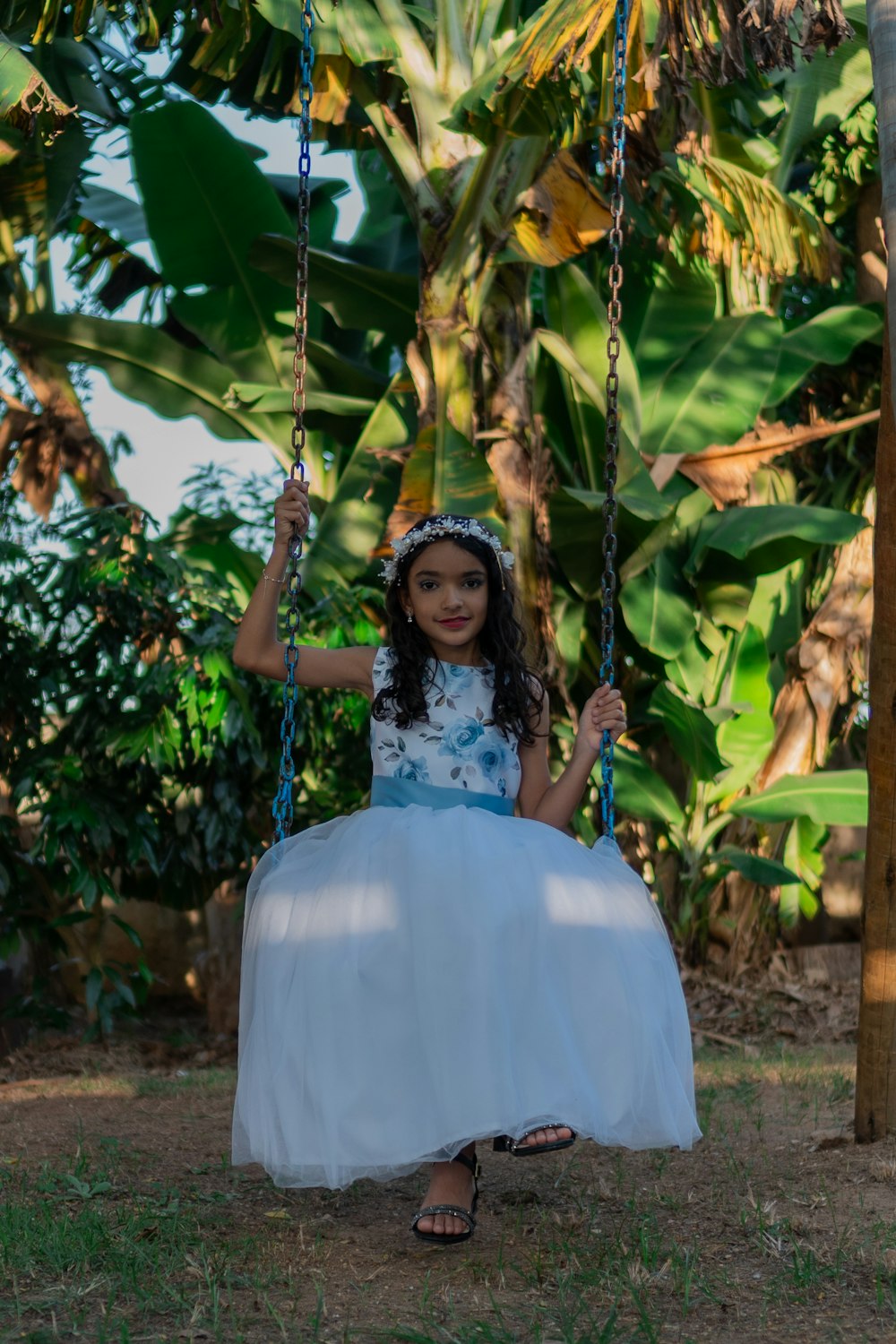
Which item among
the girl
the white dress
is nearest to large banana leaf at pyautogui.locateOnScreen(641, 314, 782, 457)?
the girl

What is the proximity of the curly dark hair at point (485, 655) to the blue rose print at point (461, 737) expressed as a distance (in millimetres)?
58

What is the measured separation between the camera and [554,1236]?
2.87 metres

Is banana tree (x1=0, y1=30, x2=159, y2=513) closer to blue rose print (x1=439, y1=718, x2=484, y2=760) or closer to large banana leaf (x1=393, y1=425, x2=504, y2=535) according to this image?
large banana leaf (x1=393, y1=425, x2=504, y2=535)

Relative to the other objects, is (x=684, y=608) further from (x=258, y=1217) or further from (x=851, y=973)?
(x=258, y=1217)

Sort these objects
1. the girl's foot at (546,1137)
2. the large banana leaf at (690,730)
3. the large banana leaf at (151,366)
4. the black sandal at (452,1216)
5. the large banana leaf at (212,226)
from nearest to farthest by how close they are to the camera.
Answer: the girl's foot at (546,1137) < the black sandal at (452,1216) < the large banana leaf at (690,730) < the large banana leaf at (212,226) < the large banana leaf at (151,366)

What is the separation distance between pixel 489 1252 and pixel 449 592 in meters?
1.40

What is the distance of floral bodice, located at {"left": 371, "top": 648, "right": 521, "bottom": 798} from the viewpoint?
10.0 ft

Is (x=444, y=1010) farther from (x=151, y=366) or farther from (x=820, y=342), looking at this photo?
(x=820, y=342)

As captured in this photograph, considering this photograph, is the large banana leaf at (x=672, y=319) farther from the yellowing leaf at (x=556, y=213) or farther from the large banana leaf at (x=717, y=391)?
the yellowing leaf at (x=556, y=213)

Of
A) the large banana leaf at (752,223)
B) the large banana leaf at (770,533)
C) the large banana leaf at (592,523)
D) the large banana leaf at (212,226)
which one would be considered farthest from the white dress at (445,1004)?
the large banana leaf at (212,226)

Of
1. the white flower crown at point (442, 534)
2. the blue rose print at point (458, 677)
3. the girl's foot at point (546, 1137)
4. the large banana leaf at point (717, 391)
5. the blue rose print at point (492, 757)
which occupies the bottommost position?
the girl's foot at point (546, 1137)

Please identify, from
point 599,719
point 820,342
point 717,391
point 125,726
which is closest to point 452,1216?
point 599,719

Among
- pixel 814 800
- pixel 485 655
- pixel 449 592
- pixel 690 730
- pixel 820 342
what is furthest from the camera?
pixel 820 342

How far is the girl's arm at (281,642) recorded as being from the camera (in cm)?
316
